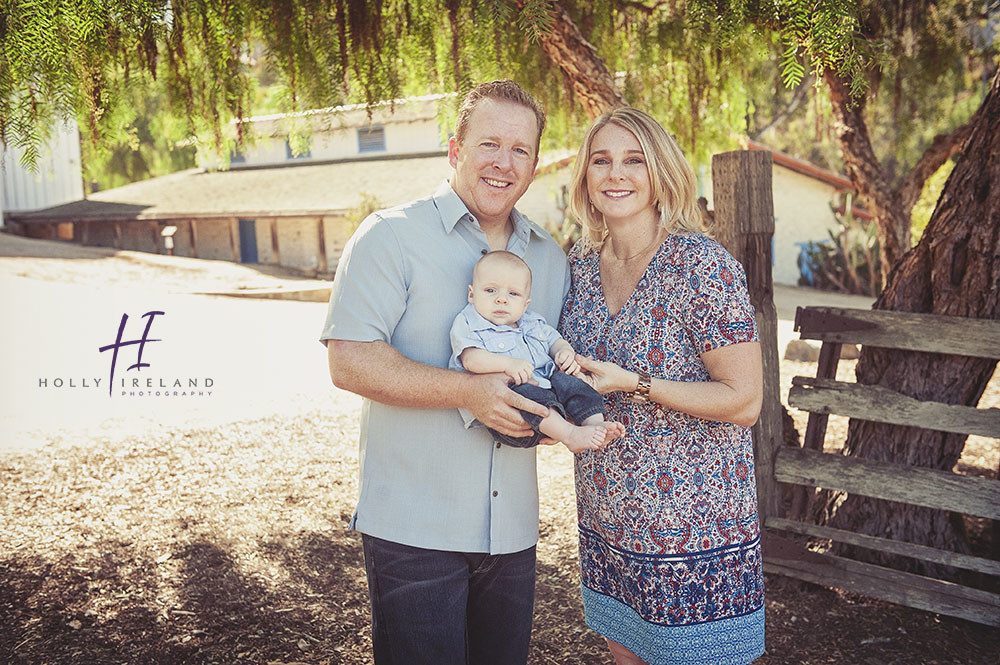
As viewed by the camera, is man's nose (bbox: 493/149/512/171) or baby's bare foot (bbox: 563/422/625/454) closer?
baby's bare foot (bbox: 563/422/625/454)

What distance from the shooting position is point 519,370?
6.83ft

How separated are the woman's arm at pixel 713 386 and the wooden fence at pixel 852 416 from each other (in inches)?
68.0

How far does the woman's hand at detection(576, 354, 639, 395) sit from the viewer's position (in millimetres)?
2148

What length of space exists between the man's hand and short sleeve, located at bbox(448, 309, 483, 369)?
0.10 meters

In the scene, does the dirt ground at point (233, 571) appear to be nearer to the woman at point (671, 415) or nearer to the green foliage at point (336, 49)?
the woman at point (671, 415)

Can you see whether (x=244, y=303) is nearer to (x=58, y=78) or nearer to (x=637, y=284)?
(x=58, y=78)

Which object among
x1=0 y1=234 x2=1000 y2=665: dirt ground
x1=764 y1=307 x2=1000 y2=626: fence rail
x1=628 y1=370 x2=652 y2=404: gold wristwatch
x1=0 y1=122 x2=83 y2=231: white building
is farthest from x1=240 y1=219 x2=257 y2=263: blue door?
x1=628 y1=370 x2=652 y2=404: gold wristwatch

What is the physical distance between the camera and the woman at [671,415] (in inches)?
85.7

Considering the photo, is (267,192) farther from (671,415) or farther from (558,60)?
(671,415)

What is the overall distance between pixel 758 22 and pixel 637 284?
1392 mm

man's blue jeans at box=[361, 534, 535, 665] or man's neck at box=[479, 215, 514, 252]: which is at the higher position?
man's neck at box=[479, 215, 514, 252]

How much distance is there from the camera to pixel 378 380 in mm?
2020

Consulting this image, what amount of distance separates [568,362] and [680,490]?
1.62ft

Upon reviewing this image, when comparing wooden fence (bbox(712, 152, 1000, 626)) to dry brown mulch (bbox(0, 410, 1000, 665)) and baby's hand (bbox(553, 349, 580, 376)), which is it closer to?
dry brown mulch (bbox(0, 410, 1000, 665))
